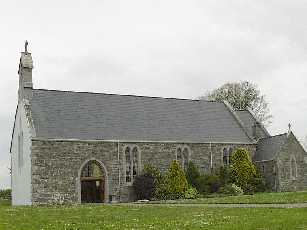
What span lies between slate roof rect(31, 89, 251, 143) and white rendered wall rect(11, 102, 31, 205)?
1259mm

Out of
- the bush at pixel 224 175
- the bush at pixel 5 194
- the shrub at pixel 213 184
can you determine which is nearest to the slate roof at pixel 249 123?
the bush at pixel 224 175

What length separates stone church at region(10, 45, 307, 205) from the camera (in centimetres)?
3828

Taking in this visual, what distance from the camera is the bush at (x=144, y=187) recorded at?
40.0 metres

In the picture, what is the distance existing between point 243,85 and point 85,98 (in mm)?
31418

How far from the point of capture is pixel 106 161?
4034 cm

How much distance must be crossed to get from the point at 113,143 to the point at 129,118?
12.7 ft

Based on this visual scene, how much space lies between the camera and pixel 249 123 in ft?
168

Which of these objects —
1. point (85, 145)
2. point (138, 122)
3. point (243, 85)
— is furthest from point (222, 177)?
point (243, 85)

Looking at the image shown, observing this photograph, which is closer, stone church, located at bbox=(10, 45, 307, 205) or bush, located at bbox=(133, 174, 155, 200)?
stone church, located at bbox=(10, 45, 307, 205)

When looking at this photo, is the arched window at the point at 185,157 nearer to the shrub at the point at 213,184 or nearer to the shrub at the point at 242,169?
the shrub at the point at 213,184

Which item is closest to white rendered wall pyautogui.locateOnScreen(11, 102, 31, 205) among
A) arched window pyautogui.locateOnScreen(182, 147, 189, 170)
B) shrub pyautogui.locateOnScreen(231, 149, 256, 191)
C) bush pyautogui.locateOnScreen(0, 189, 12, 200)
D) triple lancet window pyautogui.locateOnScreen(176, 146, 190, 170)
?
triple lancet window pyautogui.locateOnScreen(176, 146, 190, 170)

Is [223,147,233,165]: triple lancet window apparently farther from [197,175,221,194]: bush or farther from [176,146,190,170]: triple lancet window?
[176,146,190,170]: triple lancet window

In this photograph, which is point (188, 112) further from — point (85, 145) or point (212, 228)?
point (212, 228)

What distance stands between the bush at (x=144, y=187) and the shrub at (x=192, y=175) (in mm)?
3877
